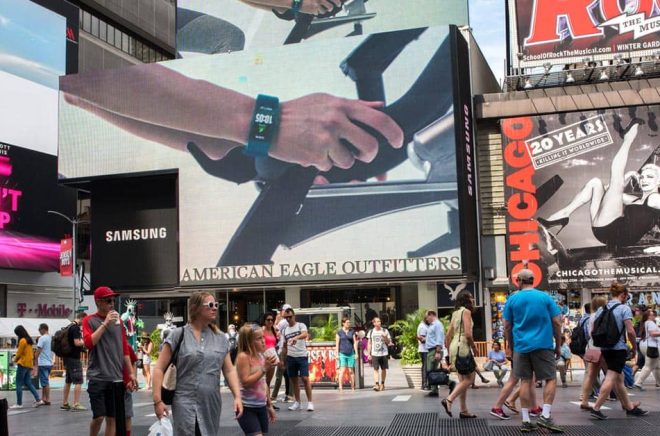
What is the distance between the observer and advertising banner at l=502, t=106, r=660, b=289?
1454 inches

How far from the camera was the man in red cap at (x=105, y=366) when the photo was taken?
8.44 m

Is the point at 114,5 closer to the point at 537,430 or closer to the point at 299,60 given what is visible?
the point at 299,60

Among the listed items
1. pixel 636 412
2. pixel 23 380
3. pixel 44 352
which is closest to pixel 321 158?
pixel 44 352

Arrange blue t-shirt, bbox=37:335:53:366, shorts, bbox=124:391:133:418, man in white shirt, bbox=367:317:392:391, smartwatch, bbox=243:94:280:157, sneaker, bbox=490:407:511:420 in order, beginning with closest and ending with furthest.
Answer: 1. shorts, bbox=124:391:133:418
2. sneaker, bbox=490:407:511:420
3. blue t-shirt, bbox=37:335:53:366
4. man in white shirt, bbox=367:317:392:391
5. smartwatch, bbox=243:94:280:157

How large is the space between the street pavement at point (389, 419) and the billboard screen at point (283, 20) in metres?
33.4

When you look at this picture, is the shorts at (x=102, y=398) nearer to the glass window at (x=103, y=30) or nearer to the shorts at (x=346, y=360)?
the shorts at (x=346, y=360)

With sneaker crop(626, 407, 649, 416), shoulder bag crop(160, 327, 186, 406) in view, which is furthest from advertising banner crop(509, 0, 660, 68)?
shoulder bag crop(160, 327, 186, 406)

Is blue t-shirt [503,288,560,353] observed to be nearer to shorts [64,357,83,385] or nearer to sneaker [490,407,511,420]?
sneaker [490,407,511,420]

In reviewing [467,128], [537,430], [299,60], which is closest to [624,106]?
[467,128]

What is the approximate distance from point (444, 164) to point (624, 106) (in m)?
8.85

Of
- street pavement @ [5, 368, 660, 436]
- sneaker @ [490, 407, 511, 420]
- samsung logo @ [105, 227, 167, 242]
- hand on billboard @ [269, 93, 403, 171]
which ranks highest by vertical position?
hand on billboard @ [269, 93, 403, 171]

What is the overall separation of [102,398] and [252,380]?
75.3 inches

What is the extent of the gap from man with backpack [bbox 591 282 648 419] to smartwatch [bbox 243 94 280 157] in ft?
98.5

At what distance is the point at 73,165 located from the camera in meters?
44.3
